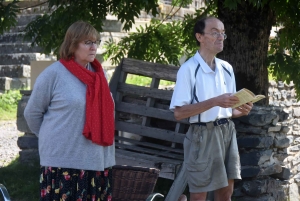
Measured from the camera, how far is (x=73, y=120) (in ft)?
13.7

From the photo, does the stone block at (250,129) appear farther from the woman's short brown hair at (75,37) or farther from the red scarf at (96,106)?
the woman's short brown hair at (75,37)

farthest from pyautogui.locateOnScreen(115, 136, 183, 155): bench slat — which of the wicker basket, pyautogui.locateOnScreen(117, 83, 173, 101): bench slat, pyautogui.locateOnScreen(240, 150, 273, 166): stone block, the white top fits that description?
the white top

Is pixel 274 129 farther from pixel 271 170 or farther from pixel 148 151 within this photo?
pixel 148 151

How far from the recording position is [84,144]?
4.21m

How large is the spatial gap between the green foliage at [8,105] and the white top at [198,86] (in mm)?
7694

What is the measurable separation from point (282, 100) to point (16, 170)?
417 cm

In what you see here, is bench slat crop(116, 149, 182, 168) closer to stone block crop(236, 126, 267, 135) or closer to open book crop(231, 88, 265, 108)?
stone block crop(236, 126, 267, 135)

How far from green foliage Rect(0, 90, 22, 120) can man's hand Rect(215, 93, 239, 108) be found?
7959 millimetres

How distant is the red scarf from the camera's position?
13.7ft

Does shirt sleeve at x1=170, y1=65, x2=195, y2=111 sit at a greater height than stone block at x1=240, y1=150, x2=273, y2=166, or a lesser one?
greater

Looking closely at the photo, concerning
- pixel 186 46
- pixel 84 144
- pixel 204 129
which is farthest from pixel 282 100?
pixel 84 144

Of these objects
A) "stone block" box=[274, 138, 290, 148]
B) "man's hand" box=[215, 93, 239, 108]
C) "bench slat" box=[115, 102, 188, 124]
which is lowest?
"stone block" box=[274, 138, 290, 148]

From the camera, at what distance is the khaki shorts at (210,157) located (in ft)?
15.0

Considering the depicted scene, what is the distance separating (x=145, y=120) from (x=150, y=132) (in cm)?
17
